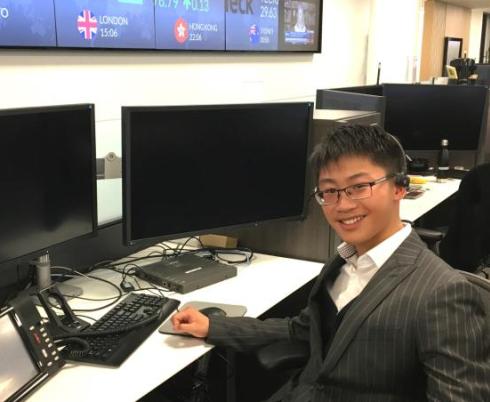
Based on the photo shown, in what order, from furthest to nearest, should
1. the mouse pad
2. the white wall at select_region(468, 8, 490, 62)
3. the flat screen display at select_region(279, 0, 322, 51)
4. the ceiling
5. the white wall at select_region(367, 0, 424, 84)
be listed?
the white wall at select_region(468, 8, 490, 62), the ceiling, the white wall at select_region(367, 0, 424, 84), the flat screen display at select_region(279, 0, 322, 51), the mouse pad

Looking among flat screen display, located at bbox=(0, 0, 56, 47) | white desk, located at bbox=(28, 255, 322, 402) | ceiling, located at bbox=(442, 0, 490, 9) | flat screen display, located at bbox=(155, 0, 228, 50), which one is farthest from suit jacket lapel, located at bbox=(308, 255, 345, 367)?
ceiling, located at bbox=(442, 0, 490, 9)

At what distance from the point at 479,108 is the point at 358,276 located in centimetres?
236

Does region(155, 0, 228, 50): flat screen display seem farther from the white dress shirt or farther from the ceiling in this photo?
the ceiling

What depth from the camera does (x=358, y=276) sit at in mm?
1363

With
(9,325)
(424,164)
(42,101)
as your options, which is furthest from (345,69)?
(9,325)

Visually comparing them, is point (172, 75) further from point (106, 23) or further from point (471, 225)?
point (471, 225)

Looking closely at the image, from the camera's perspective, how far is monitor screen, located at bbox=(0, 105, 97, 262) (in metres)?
1.41

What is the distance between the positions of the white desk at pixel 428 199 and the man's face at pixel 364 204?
1.35 m

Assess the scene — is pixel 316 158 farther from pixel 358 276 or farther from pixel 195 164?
pixel 195 164

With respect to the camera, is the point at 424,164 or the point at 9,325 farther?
the point at 424,164

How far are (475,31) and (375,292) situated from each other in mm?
11416

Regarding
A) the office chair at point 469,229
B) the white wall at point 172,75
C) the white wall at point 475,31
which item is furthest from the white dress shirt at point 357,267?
the white wall at point 475,31

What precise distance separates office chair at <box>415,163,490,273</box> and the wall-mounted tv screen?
1854 millimetres

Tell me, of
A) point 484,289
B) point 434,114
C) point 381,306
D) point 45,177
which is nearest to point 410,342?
point 381,306
